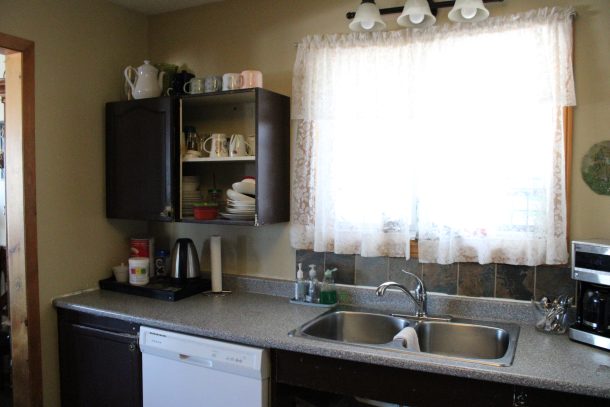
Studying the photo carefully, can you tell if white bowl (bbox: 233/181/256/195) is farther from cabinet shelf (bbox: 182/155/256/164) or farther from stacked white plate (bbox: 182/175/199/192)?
stacked white plate (bbox: 182/175/199/192)

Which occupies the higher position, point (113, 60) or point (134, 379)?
point (113, 60)

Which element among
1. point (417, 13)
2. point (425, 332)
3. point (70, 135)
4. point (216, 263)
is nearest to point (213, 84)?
point (70, 135)

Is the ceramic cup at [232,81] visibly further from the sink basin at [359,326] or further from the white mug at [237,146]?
the sink basin at [359,326]

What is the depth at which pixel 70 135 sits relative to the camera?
8.27ft

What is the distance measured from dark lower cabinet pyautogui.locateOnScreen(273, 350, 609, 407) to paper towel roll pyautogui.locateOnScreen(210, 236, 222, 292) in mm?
791

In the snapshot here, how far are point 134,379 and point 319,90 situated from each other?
1591 mm

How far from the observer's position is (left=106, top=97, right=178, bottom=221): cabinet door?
8.04ft

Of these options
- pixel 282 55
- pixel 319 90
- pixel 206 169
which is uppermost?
pixel 282 55

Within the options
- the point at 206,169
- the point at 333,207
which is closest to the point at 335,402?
the point at 333,207

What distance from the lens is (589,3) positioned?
1908 millimetres

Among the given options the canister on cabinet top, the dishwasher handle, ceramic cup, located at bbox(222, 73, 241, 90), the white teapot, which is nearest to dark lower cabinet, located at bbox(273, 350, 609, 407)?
the dishwasher handle

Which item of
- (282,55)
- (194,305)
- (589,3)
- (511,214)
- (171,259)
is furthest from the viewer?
(171,259)

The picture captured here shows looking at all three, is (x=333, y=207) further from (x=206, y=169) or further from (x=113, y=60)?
(x=113, y=60)

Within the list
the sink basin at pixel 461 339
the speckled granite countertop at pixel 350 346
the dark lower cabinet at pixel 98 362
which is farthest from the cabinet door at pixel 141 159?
the sink basin at pixel 461 339
